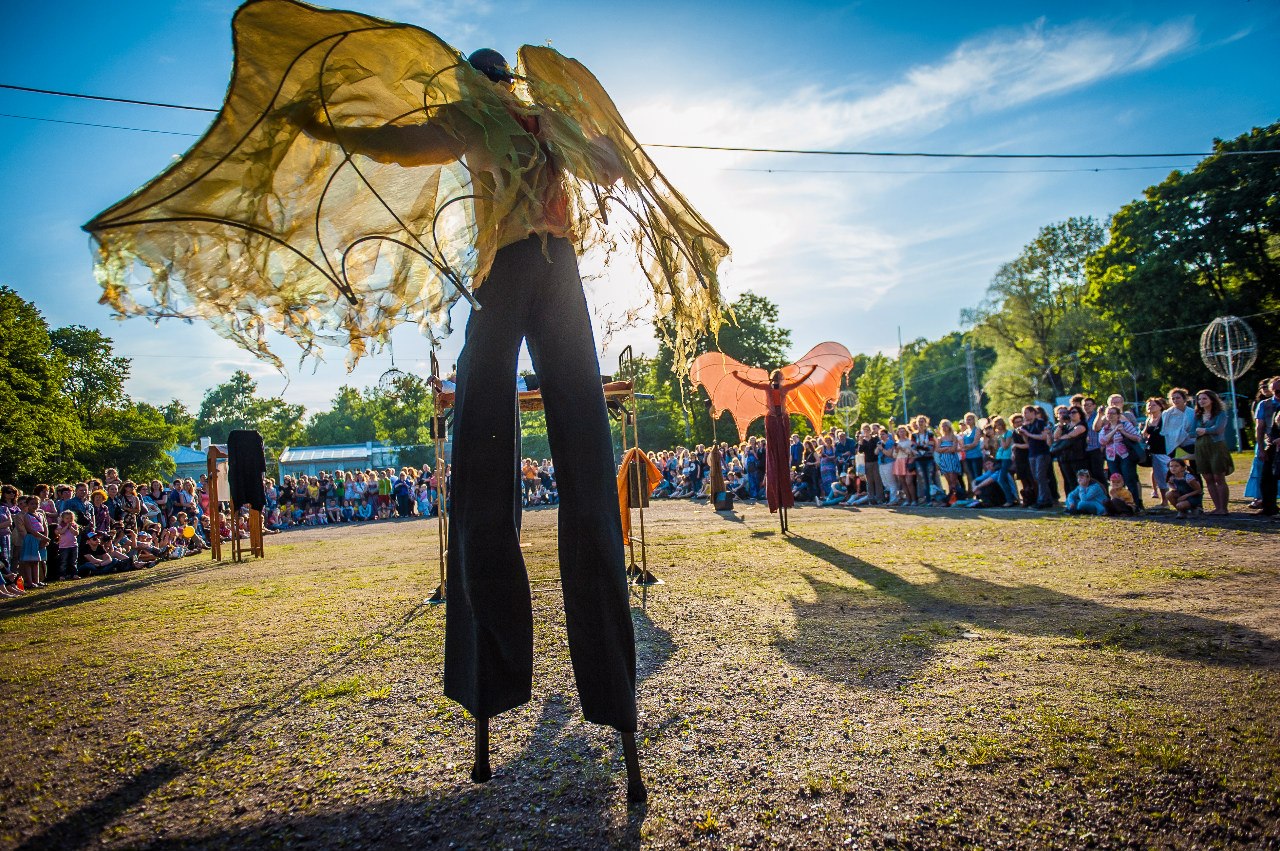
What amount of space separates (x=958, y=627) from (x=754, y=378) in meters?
6.92

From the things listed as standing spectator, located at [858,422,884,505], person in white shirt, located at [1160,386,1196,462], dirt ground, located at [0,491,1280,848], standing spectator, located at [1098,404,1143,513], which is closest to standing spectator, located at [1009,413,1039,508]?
standing spectator, located at [1098,404,1143,513]

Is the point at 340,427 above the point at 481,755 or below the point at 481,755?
above

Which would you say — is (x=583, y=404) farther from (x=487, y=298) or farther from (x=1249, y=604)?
(x=1249, y=604)

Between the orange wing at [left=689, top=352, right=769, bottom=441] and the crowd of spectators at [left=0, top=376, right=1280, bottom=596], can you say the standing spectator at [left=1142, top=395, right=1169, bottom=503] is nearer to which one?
the crowd of spectators at [left=0, top=376, right=1280, bottom=596]

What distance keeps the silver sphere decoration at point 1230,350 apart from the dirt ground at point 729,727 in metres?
20.2

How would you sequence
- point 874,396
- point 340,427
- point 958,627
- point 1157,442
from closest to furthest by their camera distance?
point 958,627 < point 1157,442 < point 874,396 < point 340,427

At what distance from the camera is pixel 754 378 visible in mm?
10227

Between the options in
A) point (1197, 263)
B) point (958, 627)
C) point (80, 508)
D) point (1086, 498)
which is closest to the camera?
point (958, 627)

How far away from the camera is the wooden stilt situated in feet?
6.73

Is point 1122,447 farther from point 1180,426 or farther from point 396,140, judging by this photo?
point 396,140

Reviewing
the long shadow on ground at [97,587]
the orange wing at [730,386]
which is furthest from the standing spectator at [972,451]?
the long shadow on ground at [97,587]

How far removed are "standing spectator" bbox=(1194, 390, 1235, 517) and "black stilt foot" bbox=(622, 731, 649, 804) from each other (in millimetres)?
9921

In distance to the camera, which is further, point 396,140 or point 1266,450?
point 1266,450

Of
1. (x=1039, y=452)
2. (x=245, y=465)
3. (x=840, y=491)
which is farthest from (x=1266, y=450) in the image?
(x=245, y=465)
